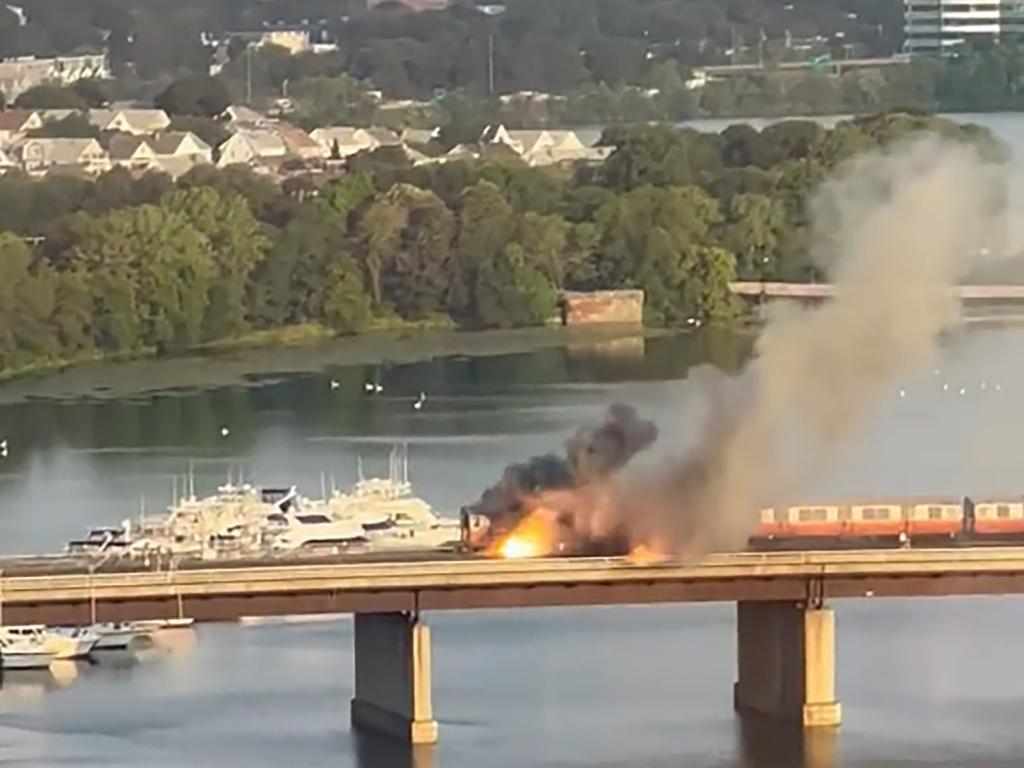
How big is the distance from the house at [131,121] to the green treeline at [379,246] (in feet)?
20.8

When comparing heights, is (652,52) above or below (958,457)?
above

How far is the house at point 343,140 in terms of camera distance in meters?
61.2

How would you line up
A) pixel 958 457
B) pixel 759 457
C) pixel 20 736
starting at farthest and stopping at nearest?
1. pixel 958 457
2. pixel 759 457
3. pixel 20 736

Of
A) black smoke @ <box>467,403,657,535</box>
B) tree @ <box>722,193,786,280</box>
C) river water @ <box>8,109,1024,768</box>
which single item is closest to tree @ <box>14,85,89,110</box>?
tree @ <box>722,193,786,280</box>

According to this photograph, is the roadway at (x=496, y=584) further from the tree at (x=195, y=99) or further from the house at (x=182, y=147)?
the tree at (x=195, y=99)

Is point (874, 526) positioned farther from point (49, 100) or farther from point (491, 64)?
point (491, 64)

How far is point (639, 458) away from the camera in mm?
27516

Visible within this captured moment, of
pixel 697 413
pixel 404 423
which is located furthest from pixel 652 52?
pixel 697 413

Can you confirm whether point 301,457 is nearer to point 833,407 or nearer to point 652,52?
point 833,407

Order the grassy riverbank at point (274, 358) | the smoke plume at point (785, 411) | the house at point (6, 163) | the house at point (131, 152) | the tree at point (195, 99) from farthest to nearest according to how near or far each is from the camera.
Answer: the tree at point (195, 99) < the house at point (131, 152) < the house at point (6, 163) < the grassy riverbank at point (274, 358) < the smoke plume at point (785, 411)

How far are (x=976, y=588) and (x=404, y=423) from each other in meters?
13.0

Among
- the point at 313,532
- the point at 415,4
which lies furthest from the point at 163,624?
the point at 415,4

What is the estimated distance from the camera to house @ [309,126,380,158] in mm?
61156

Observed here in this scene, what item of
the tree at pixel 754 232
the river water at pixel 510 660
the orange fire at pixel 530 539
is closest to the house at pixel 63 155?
the tree at pixel 754 232
